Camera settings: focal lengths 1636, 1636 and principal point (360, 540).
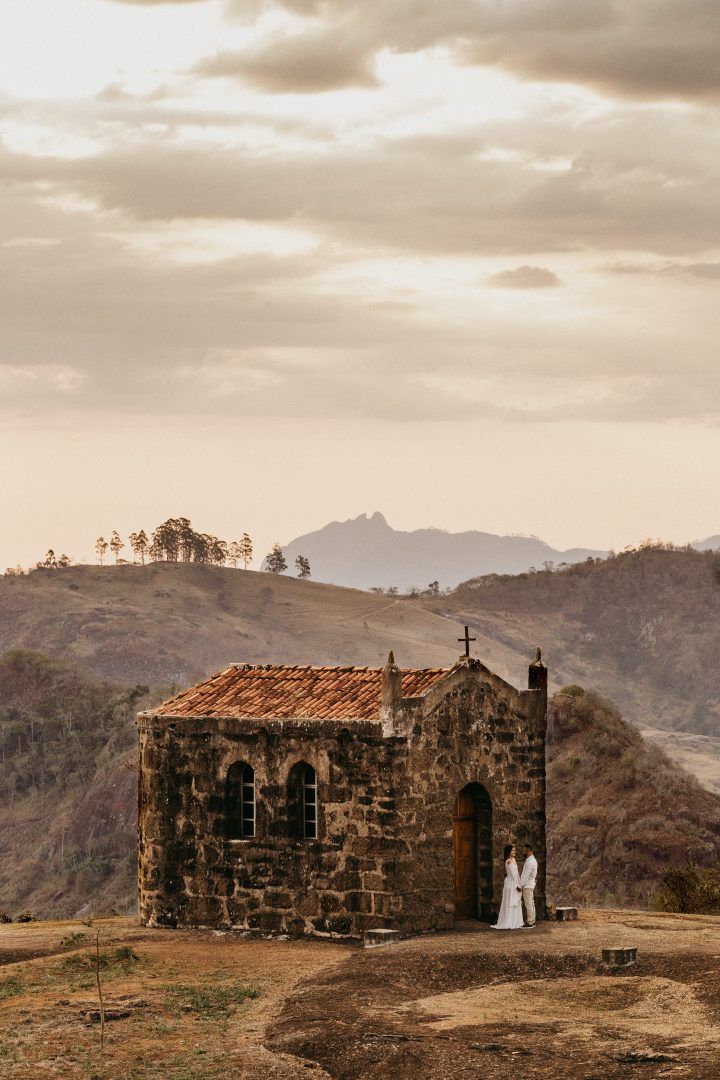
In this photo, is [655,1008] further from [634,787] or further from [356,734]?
[634,787]

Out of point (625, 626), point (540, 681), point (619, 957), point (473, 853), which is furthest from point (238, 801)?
point (625, 626)

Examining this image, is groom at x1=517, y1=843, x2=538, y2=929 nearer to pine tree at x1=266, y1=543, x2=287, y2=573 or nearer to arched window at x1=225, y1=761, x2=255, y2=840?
arched window at x1=225, y1=761, x2=255, y2=840

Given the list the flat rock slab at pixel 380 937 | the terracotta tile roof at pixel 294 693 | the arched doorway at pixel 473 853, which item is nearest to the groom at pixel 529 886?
the arched doorway at pixel 473 853

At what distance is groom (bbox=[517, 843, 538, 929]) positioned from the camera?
88.5 ft

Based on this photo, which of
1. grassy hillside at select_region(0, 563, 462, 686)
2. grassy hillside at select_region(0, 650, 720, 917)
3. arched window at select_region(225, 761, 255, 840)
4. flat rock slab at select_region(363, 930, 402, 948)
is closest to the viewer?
flat rock slab at select_region(363, 930, 402, 948)

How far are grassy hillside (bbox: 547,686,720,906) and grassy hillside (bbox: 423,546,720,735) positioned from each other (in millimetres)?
51542

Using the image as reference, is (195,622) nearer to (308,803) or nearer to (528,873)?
(308,803)

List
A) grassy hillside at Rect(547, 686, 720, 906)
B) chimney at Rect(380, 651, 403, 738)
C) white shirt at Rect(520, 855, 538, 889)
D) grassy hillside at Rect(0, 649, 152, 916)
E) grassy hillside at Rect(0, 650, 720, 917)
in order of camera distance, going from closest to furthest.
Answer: chimney at Rect(380, 651, 403, 738)
white shirt at Rect(520, 855, 538, 889)
grassy hillside at Rect(547, 686, 720, 906)
grassy hillside at Rect(0, 650, 720, 917)
grassy hillside at Rect(0, 649, 152, 916)

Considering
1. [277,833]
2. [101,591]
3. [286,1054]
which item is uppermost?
[101,591]

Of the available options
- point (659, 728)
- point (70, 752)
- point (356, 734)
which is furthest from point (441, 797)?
point (659, 728)

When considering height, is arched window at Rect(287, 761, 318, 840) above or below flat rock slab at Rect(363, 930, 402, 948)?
above

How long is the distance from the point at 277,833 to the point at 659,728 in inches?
3485

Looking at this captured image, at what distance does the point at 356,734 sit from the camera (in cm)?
2625

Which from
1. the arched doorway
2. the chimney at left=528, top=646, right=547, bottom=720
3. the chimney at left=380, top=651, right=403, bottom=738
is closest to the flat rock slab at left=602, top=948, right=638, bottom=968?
the arched doorway
